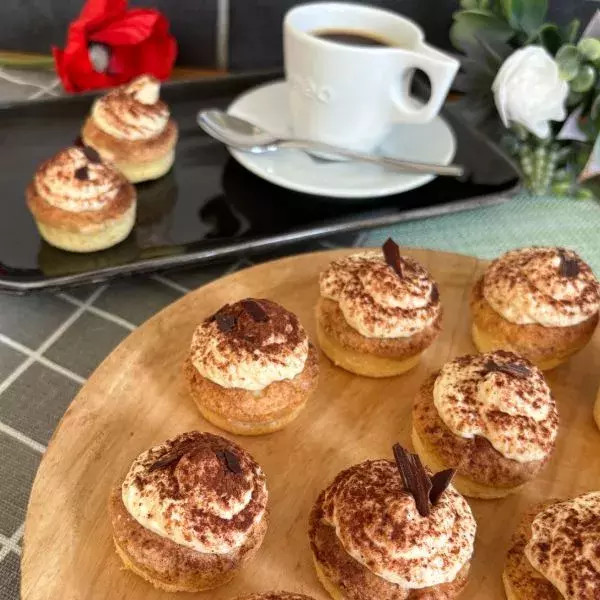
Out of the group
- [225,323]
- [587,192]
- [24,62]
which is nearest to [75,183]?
[225,323]

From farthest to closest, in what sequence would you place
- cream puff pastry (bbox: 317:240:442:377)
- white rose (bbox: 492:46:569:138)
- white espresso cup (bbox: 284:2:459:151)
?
white rose (bbox: 492:46:569:138) < white espresso cup (bbox: 284:2:459:151) < cream puff pastry (bbox: 317:240:442:377)

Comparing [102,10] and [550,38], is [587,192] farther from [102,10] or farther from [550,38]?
[102,10]

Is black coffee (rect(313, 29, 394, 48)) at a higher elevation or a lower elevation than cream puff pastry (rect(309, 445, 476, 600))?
higher

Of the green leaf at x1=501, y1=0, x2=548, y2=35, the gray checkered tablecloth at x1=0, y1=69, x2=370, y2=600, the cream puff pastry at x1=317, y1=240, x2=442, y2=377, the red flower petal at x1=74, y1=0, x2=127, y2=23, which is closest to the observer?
the gray checkered tablecloth at x1=0, y1=69, x2=370, y2=600

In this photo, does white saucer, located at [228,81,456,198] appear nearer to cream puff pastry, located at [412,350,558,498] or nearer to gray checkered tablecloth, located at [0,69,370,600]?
gray checkered tablecloth, located at [0,69,370,600]

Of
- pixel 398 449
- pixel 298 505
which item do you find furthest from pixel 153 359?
pixel 398 449

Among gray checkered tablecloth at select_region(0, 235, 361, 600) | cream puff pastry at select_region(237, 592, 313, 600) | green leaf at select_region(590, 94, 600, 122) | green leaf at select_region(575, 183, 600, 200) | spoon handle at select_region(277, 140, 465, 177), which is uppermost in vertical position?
green leaf at select_region(590, 94, 600, 122)

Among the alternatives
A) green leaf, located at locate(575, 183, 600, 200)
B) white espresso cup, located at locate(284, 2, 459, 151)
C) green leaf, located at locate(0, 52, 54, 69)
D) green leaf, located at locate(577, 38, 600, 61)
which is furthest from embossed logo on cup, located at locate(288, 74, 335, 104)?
green leaf, located at locate(0, 52, 54, 69)
